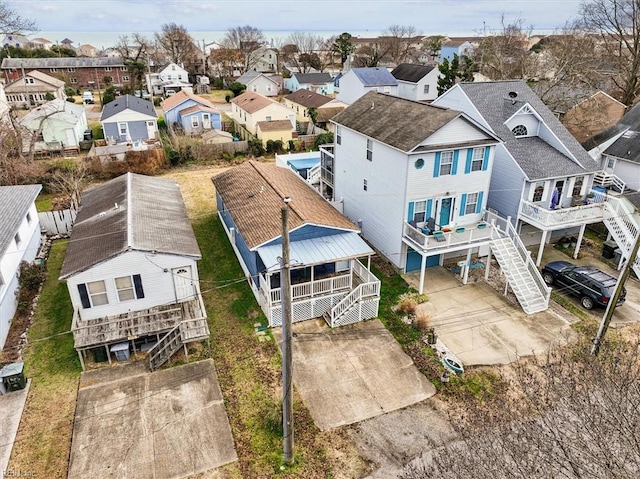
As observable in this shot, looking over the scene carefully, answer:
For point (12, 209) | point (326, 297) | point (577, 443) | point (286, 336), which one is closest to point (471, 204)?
point (326, 297)

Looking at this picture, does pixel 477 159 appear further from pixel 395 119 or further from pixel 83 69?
pixel 83 69

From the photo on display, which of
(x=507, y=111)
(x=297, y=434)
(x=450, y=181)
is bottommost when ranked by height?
(x=297, y=434)

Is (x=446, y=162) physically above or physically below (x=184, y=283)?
above

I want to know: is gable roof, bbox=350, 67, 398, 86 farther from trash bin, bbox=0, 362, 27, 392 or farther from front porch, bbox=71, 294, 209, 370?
trash bin, bbox=0, 362, 27, 392

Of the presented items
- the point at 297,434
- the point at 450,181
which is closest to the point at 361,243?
the point at 450,181

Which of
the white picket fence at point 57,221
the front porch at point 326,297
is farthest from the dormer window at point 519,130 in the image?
the white picket fence at point 57,221

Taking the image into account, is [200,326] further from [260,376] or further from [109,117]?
[109,117]

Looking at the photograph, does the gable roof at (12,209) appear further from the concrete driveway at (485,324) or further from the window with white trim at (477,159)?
the window with white trim at (477,159)
